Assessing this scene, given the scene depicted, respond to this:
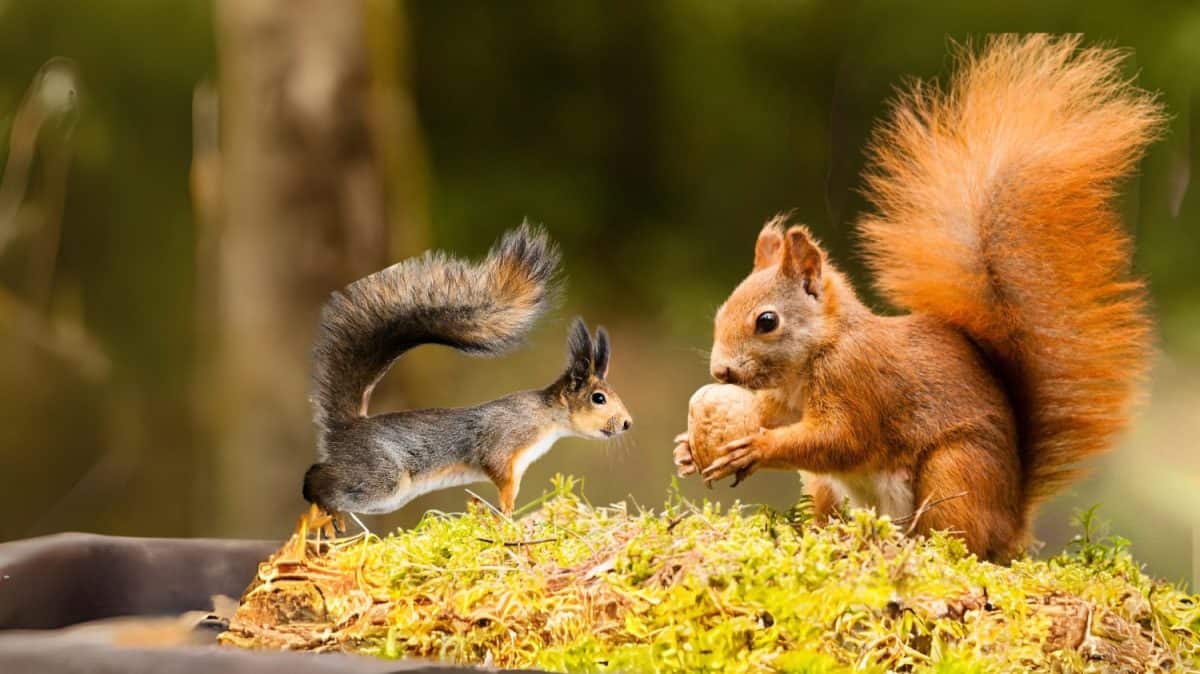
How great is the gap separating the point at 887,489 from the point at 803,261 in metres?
0.32

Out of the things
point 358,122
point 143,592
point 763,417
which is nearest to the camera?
point 763,417

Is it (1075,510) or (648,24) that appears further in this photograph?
(648,24)

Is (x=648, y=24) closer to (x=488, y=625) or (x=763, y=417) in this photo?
(x=763, y=417)

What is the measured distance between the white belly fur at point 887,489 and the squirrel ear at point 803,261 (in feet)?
0.82

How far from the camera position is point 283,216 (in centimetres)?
212

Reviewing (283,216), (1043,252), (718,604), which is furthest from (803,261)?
(283,216)

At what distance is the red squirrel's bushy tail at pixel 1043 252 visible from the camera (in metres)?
1.45

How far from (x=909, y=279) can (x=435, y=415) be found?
0.74 m

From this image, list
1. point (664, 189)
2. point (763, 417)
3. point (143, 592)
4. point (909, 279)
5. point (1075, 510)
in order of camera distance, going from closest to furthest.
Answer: point (763, 417) < point (909, 279) < point (1075, 510) < point (143, 592) < point (664, 189)

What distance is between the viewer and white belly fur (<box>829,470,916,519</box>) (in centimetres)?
137

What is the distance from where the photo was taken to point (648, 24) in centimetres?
192

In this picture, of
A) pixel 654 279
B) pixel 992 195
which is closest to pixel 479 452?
pixel 654 279

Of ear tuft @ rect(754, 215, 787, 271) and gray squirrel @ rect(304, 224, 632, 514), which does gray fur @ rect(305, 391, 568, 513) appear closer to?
gray squirrel @ rect(304, 224, 632, 514)

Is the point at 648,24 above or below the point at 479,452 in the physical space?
above
